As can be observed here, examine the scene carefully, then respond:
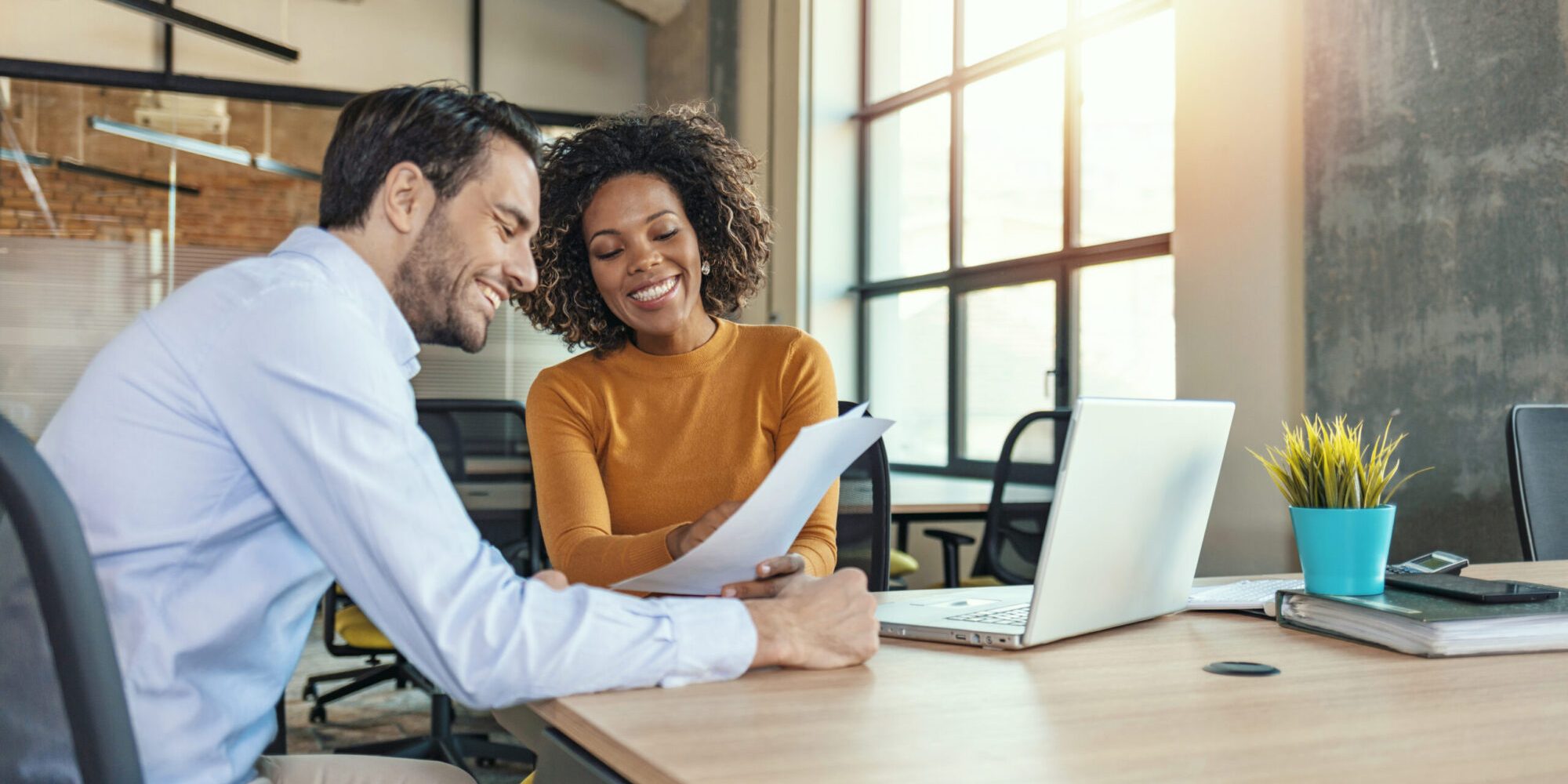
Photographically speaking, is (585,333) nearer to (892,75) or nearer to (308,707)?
(308,707)

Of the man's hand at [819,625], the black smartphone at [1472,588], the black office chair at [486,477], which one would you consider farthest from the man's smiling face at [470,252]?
the black office chair at [486,477]

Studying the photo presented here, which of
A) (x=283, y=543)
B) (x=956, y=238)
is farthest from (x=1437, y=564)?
(x=956, y=238)

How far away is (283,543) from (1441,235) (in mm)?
2634

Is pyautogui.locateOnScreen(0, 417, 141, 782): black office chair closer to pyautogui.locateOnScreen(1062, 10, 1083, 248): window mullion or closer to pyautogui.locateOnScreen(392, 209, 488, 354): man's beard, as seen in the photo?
pyautogui.locateOnScreen(392, 209, 488, 354): man's beard

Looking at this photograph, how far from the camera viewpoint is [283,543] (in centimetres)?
105

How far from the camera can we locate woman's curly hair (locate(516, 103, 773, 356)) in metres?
2.01

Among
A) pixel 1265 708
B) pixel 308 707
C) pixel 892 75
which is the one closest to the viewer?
pixel 1265 708

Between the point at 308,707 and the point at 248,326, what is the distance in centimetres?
349

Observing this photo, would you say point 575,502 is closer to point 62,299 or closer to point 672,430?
point 672,430

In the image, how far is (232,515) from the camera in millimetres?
1001

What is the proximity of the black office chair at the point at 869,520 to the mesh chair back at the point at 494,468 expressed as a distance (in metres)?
1.19

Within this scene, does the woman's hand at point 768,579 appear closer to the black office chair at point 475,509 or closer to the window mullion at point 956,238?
the black office chair at point 475,509

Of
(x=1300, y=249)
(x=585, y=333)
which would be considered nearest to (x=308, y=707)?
(x=585, y=333)

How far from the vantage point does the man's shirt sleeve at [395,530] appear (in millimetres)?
931
